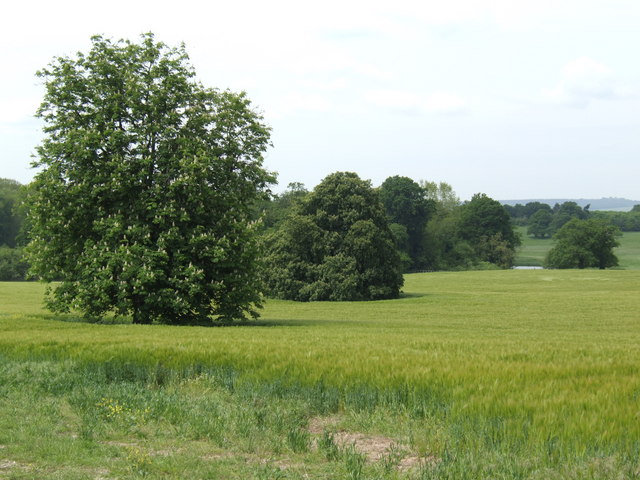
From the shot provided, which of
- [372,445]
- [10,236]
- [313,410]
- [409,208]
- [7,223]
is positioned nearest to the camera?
[372,445]

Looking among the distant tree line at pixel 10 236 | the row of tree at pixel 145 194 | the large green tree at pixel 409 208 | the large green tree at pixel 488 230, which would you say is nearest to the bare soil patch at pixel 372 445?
the row of tree at pixel 145 194

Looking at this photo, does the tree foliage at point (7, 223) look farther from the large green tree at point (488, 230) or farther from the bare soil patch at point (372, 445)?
the bare soil patch at point (372, 445)

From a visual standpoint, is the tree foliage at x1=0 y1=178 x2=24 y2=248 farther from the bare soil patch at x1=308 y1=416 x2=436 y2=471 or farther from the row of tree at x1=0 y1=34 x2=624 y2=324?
the bare soil patch at x1=308 y1=416 x2=436 y2=471

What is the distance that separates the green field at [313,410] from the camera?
7.50 meters

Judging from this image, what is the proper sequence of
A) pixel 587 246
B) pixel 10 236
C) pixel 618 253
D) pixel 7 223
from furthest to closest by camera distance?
pixel 618 253, pixel 10 236, pixel 7 223, pixel 587 246

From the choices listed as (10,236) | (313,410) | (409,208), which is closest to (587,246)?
(409,208)

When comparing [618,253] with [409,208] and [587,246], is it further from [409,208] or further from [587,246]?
[409,208]

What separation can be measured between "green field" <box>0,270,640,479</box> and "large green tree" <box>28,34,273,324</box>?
945 centimetres

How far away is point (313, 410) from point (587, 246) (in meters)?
113

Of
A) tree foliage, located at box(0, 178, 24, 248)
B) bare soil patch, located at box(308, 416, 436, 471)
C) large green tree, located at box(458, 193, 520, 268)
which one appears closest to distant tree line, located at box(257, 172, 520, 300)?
bare soil patch, located at box(308, 416, 436, 471)

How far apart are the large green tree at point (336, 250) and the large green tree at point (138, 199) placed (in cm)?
3066

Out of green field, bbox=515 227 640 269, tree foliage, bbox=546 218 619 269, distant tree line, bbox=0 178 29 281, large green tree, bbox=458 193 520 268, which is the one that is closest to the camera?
distant tree line, bbox=0 178 29 281

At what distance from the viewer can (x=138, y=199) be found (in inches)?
1116

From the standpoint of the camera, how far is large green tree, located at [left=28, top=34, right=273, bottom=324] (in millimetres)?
27141
